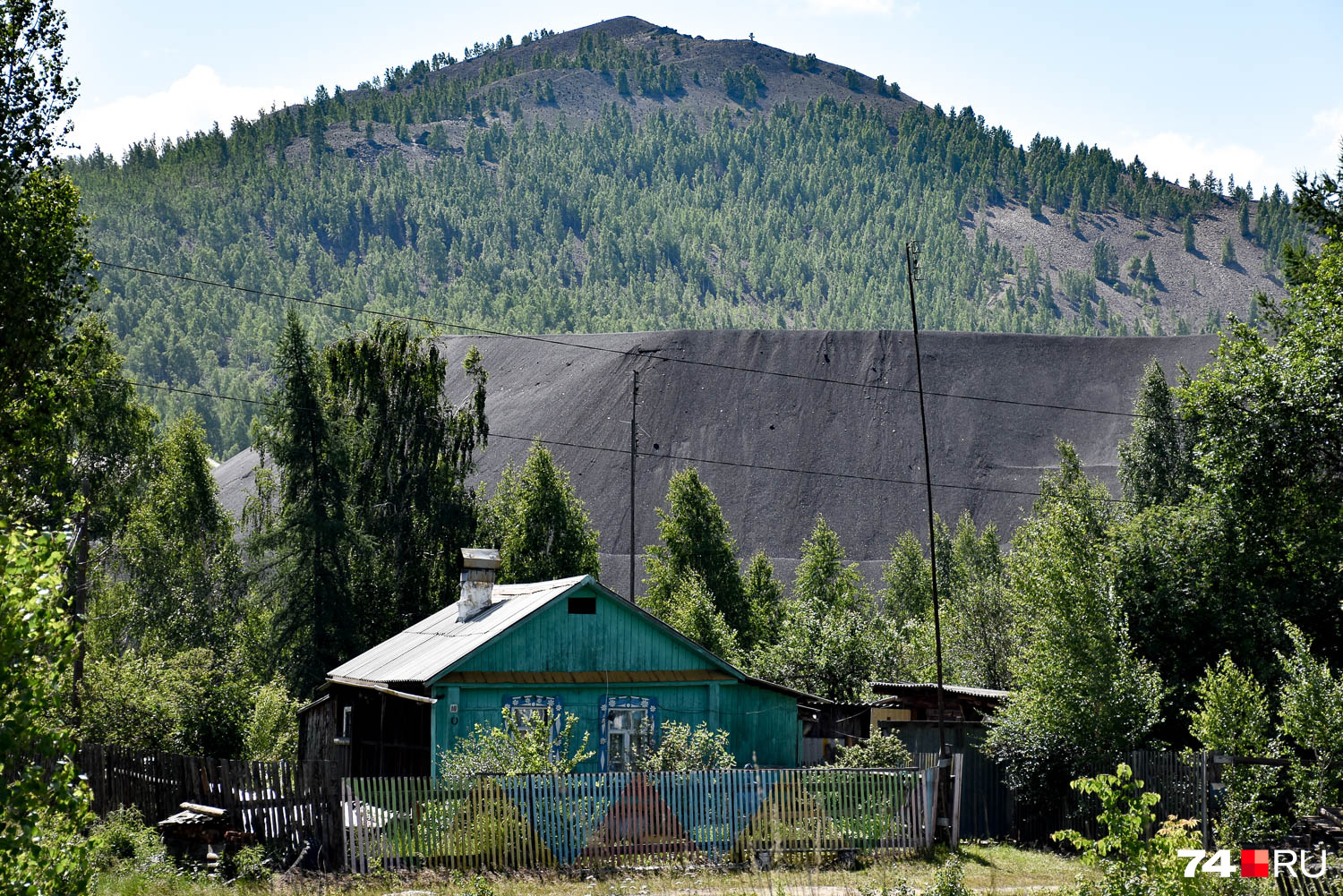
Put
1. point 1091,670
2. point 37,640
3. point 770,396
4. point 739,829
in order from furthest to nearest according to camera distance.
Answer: point 770,396 < point 1091,670 < point 739,829 < point 37,640

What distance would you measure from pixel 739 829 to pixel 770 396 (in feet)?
310

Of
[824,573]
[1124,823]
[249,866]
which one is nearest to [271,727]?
[249,866]

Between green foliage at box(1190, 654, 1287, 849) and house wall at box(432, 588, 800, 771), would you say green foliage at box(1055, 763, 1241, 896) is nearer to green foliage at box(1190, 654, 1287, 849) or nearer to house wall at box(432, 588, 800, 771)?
green foliage at box(1190, 654, 1287, 849)

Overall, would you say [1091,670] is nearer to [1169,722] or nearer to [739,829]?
[1169,722]

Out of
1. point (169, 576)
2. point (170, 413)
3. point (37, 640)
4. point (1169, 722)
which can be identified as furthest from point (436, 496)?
point (170, 413)

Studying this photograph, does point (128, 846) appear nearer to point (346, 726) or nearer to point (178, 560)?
point (346, 726)

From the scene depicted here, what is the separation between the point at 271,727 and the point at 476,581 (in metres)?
9.12

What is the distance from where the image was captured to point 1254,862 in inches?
702

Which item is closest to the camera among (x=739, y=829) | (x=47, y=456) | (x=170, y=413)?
(x=47, y=456)

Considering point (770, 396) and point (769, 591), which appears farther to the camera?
point (770, 396)

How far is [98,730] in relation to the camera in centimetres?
2541

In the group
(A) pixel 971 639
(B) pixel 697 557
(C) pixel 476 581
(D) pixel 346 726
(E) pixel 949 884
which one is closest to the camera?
(E) pixel 949 884

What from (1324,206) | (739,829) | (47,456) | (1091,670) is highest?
(1324,206)

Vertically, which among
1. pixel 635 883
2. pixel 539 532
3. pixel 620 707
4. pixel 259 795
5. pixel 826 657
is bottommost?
pixel 635 883
